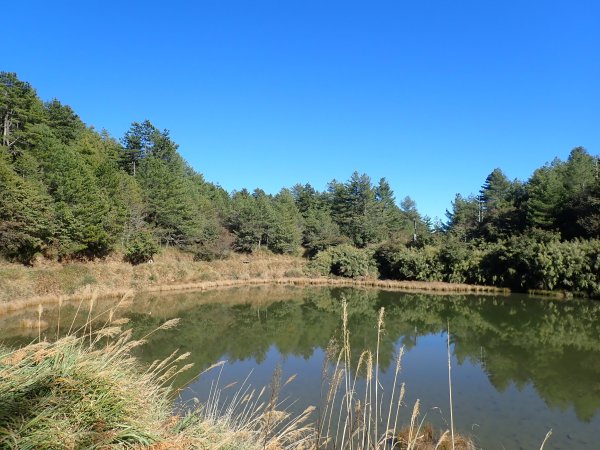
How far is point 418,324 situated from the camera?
1697 cm

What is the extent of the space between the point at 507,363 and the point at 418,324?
5.92 metres

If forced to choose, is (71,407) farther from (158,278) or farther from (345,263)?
(345,263)

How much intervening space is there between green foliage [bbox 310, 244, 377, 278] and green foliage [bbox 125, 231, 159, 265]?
13.5 metres

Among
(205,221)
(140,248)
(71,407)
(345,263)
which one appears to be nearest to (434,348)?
(71,407)

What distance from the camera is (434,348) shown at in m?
13.1

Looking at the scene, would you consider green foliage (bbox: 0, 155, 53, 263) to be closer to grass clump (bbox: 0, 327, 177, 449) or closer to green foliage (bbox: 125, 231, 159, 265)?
green foliage (bbox: 125, 231, 159, 265)

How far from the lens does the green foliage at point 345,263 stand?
34844mm

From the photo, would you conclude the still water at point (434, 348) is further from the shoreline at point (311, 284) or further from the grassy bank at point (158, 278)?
the grassy bank at point (158, 278)

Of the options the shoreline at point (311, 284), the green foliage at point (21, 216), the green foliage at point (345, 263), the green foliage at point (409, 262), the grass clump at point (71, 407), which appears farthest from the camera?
the green foliage at point (345, 263)

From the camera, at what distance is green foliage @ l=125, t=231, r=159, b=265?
96.4 ft

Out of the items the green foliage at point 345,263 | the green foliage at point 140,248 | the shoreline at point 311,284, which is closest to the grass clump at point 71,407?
the shoreline at point 311,284

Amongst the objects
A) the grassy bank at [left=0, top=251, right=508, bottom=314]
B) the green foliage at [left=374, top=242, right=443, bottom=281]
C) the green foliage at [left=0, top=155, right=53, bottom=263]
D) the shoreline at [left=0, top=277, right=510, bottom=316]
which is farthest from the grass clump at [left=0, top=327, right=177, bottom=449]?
the green foliage at [left=374, top=242, right=443, bottom=281]

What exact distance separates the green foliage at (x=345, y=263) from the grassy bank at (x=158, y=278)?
43.5 inches

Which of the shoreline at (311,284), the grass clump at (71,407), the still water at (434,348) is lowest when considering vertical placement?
the still water at (434,348)
